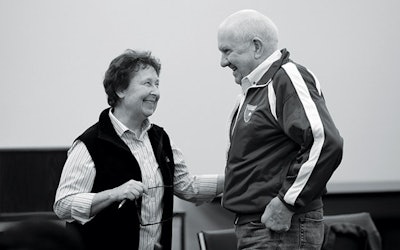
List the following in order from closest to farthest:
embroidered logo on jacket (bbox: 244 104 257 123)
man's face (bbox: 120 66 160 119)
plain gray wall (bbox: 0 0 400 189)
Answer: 1. embroidered logo on jacket (bbox: 244 104 257 123)
2. man's face (bbox: 120 66 160 119)
3. plain gray wall (bbox: 0 0 400 189)

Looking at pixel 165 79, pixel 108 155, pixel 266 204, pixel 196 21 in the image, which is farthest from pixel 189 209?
pixel 266 204

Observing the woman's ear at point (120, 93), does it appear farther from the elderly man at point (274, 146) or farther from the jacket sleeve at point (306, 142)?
the jacket sleeve at point (306, 142)

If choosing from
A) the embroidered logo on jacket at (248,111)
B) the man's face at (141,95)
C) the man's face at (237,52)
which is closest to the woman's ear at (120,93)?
the man's face at (141,95)

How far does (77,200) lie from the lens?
8.60 ft

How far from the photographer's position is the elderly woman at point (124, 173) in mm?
2654

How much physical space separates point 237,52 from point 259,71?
0.35 ft

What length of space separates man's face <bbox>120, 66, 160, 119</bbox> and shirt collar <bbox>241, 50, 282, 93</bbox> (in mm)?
504

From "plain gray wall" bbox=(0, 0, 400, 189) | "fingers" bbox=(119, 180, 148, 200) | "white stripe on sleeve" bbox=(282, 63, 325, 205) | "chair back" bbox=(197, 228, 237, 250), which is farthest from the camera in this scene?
"plain gray wall" bbox=(0, 0, 400, 189)

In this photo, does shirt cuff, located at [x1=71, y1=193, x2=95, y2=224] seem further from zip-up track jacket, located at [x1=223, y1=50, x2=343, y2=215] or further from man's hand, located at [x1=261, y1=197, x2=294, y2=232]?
man's hand, located at [x1=261, y1=197, x2=294, y2=232]

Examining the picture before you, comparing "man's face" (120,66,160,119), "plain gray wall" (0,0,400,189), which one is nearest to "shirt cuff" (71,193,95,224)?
"man's face" (120,66,160,119)

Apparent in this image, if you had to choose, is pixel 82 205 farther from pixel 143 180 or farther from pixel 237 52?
pixel 237 52

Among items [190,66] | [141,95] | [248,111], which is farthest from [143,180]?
[190,66]

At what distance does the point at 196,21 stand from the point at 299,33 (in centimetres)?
71

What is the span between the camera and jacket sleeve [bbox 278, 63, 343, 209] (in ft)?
7.43
